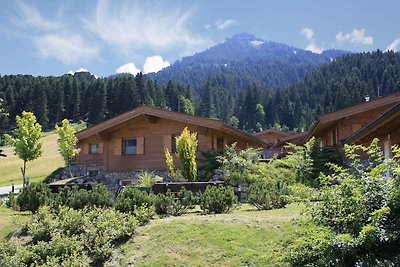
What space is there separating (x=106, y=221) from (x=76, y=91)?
3462 inches

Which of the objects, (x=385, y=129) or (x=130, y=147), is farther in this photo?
(x=130, y=147)

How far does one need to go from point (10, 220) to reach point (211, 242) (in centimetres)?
607

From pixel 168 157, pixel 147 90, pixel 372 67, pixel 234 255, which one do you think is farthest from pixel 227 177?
pixel 372 67

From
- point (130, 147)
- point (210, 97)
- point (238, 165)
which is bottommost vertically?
point (238, 165)

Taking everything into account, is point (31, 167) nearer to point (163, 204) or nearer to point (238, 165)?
point (238, 165)

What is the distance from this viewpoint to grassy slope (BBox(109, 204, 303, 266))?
285 inches

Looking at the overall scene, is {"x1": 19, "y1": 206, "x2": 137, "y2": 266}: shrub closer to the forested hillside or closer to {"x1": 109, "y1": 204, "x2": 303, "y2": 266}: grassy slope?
{"x1": 109, "y1": 204, "x2": 303, "y2": 266}: grassy slope

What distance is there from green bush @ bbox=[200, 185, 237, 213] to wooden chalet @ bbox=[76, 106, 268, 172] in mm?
9545

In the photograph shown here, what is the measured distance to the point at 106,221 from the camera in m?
9.08

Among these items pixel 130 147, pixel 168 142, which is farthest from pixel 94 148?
pixel 168 142

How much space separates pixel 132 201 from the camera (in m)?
10.5

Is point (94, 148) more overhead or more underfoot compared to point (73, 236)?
more overhead

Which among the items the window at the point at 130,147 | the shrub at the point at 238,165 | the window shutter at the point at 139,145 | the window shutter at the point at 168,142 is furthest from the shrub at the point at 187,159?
the window at the point at 130,147

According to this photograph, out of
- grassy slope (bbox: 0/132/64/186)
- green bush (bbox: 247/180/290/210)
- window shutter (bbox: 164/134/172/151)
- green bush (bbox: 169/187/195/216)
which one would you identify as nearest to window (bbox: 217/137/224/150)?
window shutter (bbox: 164/134/172/151)
